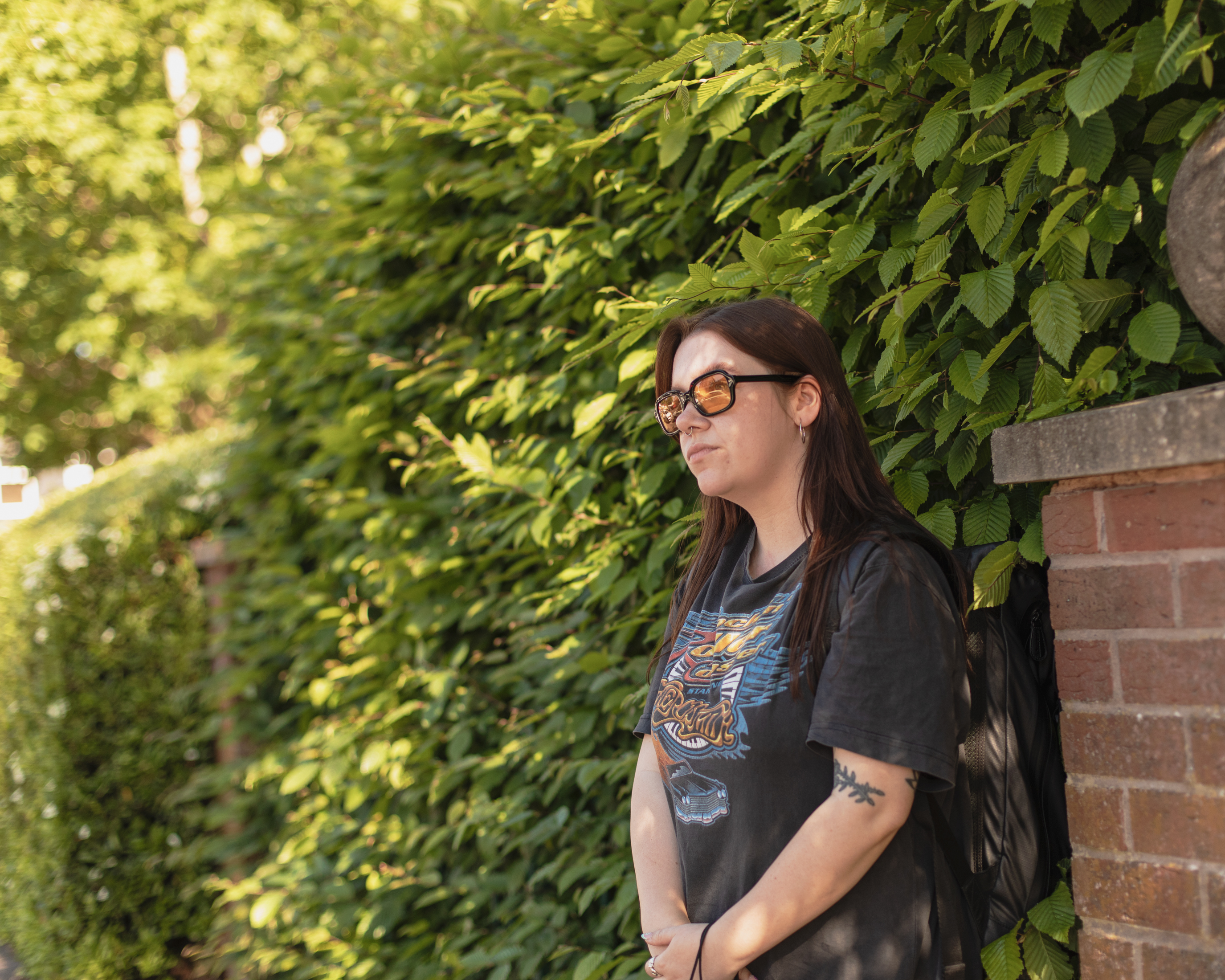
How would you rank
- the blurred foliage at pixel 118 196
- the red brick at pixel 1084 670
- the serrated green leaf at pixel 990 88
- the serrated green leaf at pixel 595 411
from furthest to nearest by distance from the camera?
the blurred foliage at pixel 118 196
the serrated green leaf at pixel 595 411
the serrated green leaf at pixel 990 88
the red brick at pixel 1084 670

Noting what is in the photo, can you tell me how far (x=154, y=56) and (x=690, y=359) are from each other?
1441 centimetres

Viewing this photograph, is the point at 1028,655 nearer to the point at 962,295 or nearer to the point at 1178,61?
the point at 962,295

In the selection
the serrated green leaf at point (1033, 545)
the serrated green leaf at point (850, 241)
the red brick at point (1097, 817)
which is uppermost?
the serrated green leaf at point (850, 241)

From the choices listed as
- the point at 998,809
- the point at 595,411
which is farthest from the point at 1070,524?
the point at 595,411

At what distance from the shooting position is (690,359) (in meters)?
1.91

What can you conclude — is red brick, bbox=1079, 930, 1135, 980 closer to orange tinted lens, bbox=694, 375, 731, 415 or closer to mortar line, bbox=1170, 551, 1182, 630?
mortar line, bbox=1170, 551, 1182, 630

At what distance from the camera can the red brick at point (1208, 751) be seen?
1417 mm

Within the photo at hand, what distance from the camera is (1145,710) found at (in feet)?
4.97

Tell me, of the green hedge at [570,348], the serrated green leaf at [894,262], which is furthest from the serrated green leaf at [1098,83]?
the serrated green leaf at [894,262]

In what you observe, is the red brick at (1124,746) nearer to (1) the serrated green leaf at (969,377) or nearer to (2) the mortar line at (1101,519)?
(2) the mortar line at (1101,519)

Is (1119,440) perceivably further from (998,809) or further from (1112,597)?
(998,809)

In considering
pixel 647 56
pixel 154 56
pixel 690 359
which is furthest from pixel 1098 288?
pixel 154 56

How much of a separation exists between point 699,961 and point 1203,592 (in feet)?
3.24

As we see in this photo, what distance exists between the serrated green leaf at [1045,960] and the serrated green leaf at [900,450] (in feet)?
2.97
